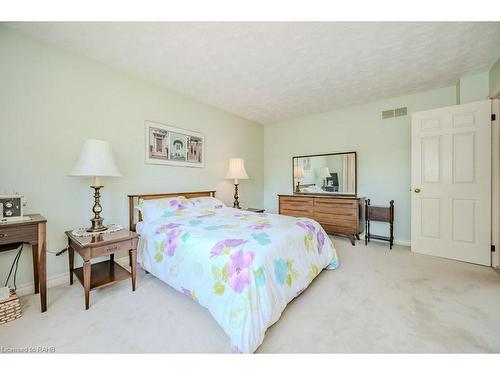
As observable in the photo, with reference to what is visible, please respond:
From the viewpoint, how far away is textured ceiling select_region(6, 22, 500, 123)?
6.24 feet

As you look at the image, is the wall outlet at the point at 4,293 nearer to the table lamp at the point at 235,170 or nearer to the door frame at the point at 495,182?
the table lamp at the point at 235,170

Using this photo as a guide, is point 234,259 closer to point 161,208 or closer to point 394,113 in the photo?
point 161,208

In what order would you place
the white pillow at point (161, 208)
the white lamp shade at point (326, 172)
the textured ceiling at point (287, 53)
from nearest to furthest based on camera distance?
the textured ceiling at point (287, 53) → the white pillow at point (161, 208) → the white lamp shade at point (326, 172)

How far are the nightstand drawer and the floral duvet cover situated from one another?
0.28m

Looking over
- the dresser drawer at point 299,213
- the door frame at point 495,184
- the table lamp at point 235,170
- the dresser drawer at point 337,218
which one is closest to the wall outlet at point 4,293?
the table lamp at point 235,170

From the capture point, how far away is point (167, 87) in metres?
3.08

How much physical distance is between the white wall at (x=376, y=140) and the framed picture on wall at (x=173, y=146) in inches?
83.4

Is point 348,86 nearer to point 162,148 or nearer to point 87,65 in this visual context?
point 162,148

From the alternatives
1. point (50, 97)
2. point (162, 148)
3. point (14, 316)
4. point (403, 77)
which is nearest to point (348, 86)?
point (403, 77)

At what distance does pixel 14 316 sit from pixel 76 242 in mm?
631

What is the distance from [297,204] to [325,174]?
830 mm

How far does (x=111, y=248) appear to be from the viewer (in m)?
1.87

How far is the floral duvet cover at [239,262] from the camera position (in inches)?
53.9
